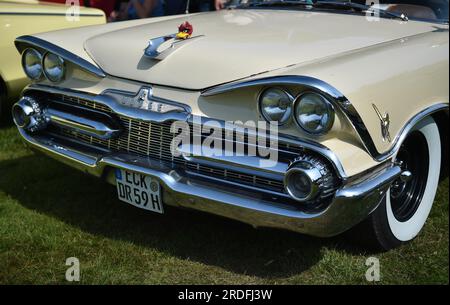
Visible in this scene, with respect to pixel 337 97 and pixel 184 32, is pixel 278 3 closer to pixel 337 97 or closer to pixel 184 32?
pixel 184 32

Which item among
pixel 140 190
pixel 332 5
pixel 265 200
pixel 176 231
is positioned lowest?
pixel 176 231

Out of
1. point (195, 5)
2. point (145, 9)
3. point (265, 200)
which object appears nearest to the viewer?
point (265, 200)

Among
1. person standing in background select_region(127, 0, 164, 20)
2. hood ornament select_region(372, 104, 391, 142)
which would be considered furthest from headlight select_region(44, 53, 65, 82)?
person standing in background select_region(127, 0, 164, 20)

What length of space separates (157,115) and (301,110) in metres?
0.70

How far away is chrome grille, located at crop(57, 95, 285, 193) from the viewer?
240cm

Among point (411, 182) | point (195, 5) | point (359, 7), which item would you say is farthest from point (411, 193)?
point (195, 5)

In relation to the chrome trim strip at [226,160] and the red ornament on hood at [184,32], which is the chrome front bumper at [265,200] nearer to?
the chrome trim strip at [226,160]

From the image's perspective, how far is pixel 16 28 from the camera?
4504 millimetres

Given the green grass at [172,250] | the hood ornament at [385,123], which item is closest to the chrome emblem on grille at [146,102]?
the green grass at [172,250]

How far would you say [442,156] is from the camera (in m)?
3.17

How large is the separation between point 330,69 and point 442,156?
1.22 metres

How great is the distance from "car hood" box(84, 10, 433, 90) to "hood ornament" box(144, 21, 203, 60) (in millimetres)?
26
